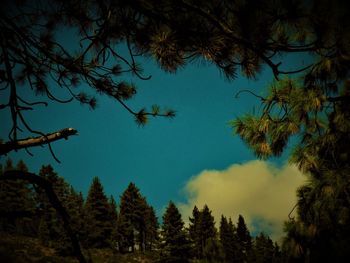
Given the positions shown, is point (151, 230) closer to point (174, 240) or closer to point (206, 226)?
point (206, 226)

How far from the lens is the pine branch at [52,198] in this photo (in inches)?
64.1

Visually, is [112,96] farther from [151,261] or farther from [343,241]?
[151,261]

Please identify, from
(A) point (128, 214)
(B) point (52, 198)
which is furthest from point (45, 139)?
(A) point (128, 214)

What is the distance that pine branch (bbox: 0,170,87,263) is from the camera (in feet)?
5.34

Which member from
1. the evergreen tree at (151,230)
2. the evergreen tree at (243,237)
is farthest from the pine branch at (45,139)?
the evergreen tree at (243,237)

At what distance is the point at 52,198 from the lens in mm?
1802

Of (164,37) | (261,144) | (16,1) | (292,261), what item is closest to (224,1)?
(164,37)

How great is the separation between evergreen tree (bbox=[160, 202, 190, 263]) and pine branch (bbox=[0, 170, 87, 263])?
41863mm

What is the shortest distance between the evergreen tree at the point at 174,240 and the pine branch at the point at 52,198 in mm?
41863

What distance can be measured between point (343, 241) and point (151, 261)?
43.8 meters

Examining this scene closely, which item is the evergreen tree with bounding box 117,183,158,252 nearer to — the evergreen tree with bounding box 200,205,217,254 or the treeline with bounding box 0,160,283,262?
the treeline with bounding box 0,160,283,262

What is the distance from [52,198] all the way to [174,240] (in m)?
42.7

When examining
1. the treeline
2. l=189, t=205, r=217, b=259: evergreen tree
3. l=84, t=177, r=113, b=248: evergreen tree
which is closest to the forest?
the treeline

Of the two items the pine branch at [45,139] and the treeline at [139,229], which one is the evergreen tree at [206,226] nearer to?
the treeline at [139,229]
